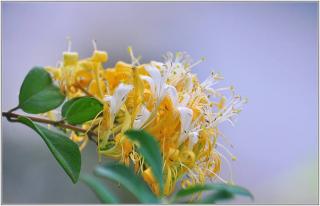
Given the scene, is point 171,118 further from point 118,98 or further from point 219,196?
point 219,196

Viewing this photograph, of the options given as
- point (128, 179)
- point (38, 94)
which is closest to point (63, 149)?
point (38, 94)

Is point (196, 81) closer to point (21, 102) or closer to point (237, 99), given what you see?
point (237, 99)

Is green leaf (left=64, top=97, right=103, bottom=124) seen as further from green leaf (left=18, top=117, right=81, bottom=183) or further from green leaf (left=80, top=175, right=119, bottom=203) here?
green leaf (left=80, top=175, right=119, bottom=203)

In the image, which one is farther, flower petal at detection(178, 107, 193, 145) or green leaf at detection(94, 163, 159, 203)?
flower petal at detection(178, 107, 193, 145)

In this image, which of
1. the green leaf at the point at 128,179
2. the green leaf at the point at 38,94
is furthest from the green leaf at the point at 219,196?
the green leaf at the point at 38,94

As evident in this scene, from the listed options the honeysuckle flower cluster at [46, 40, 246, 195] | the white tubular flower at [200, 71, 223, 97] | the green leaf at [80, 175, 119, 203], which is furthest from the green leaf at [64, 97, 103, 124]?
the green leaf at [80, 175, 119, 203]
